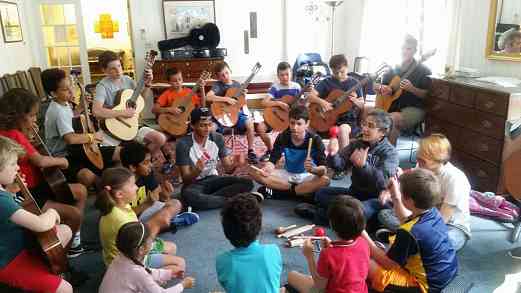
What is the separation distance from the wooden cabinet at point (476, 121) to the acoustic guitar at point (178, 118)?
233cm

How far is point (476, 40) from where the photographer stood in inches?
155

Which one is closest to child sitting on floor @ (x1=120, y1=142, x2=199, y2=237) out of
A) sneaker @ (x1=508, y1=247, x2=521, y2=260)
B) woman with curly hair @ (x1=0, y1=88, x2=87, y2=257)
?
woman with curly hair @ (x1=0, y1=88, x2=87, y2=257)

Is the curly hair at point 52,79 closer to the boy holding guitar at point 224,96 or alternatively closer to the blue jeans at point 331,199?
the boy holding guitar at point 224,96

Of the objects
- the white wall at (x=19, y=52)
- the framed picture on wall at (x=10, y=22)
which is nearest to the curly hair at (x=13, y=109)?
the white wall at (x=19, y=52)

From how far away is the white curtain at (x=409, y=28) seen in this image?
431cm

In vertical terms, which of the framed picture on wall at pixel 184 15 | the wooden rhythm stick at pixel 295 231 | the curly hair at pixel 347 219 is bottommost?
the wooden rhythm stick at pixel 295 231

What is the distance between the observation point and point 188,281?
78.7 inches

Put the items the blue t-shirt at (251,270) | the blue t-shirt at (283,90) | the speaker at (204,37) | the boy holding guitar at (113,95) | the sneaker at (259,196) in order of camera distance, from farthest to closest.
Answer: the speaker at (204,37)
the blue t-shirt at (283,90)
the boy holding guitar at (113,95)
the sneaker at (259,196)
the blue t-shirt at (251,270)

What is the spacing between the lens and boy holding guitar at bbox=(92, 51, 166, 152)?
3.29 metres

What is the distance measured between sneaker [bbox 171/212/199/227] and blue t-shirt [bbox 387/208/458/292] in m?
1.53

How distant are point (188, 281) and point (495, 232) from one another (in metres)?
2.13

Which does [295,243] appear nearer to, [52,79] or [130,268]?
[130,268]

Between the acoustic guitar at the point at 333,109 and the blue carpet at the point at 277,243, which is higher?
the acoustic guitar at the point at 333,109

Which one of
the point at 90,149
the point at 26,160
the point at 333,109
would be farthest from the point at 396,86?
the point at 26,160
